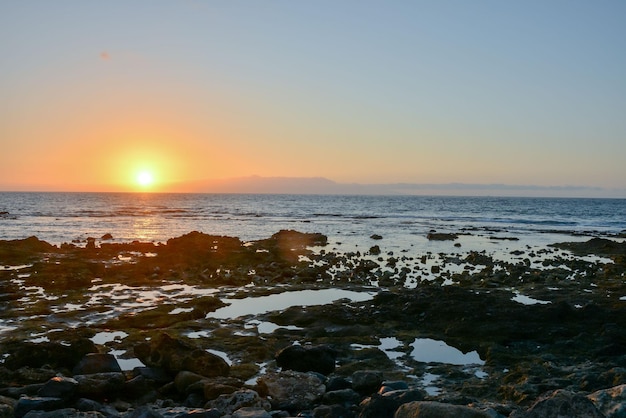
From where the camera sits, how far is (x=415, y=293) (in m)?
17.7

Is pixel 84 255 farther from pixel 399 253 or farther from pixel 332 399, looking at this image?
pixel 332 399

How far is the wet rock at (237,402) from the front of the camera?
855 cm

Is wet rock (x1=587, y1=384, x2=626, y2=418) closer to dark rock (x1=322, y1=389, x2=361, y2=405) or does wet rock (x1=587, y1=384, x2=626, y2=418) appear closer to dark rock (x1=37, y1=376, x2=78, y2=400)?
dark rock (x1=322, y1=389, x2=361, y2=405)

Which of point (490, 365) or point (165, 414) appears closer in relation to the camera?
point (165, 414)

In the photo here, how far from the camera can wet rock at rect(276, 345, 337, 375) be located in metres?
10.9

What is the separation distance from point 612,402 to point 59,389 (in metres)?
7.95

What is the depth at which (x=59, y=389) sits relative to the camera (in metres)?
8.63

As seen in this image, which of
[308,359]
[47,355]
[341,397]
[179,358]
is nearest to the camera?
[341,397]

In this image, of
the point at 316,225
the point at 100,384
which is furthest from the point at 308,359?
the point at 316,225

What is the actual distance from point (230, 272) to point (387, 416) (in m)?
18.6

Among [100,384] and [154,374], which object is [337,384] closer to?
[154,374]

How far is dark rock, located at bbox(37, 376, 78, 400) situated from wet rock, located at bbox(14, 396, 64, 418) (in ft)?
1.19

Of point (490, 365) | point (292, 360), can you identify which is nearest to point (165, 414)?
point (292, 360)

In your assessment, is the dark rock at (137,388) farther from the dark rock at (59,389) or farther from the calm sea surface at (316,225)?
the calm sea surface at (316,225)
